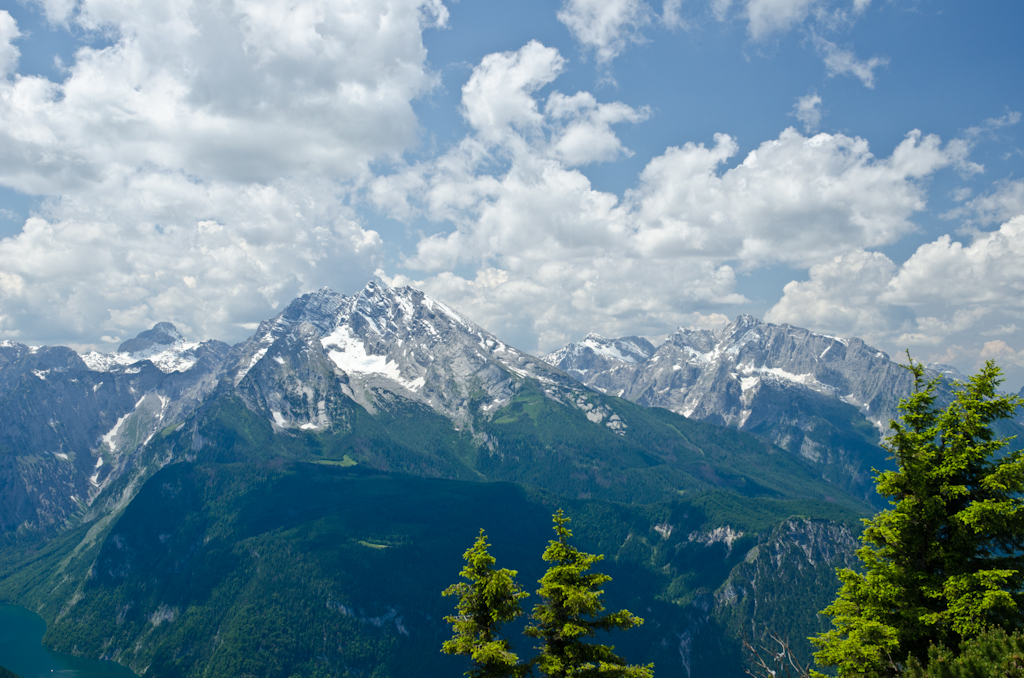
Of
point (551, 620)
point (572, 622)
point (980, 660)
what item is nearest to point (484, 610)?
point (551, 620)

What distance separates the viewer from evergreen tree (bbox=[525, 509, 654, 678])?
99.3 ft

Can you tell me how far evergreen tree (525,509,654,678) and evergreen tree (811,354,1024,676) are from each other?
10.9m

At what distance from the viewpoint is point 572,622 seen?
31.3 meters

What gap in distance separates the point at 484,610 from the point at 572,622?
484 cm

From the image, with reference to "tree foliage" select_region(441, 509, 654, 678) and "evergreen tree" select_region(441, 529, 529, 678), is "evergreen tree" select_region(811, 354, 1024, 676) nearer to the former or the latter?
"tree foliage" select_region(441, 509, 654, 678)

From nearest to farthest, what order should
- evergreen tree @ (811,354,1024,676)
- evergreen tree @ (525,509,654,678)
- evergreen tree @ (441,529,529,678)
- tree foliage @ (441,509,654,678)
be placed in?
evergreen tree @ (811,354,1024,676), evergreen tree @ (525,509,654,678), tree foliage @ (441,509,654,678), evergreen tree @ (441,529,529,678)

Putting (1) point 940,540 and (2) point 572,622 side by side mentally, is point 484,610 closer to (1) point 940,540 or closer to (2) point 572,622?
(2) point 572,622

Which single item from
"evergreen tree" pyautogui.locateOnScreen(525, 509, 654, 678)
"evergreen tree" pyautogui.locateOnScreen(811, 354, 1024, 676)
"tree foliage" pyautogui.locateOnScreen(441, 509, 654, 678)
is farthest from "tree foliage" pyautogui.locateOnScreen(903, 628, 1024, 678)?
"evergreen tree" pyautogui.locateOnScreen(525, 509, 654, 678)

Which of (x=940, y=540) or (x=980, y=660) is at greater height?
(x=940, y=540)

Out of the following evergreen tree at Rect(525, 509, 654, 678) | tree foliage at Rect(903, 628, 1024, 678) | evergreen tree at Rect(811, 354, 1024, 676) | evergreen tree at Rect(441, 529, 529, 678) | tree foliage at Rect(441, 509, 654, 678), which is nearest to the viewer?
tree foliage at Rect(903, 628, 1024, 678)

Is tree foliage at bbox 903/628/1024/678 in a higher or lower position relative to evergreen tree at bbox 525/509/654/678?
higher

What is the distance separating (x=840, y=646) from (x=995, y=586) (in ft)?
24.7

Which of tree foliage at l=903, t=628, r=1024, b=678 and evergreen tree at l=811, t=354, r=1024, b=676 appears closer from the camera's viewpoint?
tree foliage at l=903, t=628, r=1024, b=678

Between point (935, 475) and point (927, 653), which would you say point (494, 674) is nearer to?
point (927, 653)
